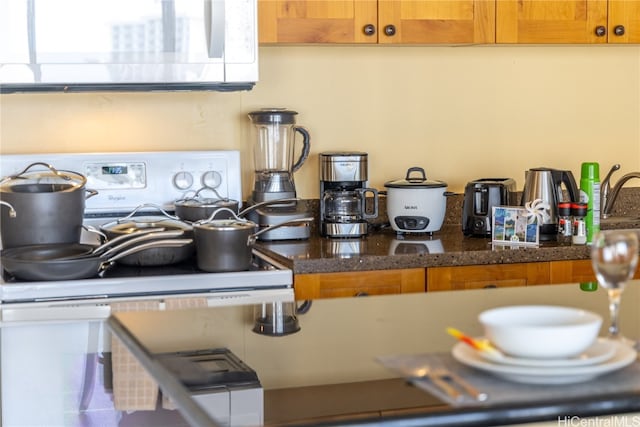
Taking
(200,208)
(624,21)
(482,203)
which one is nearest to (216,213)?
(200,208)

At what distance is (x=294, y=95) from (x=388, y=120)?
36 centimetres

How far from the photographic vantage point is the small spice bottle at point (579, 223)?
9.61 feet

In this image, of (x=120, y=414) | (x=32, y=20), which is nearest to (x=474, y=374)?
(x=120, y=414)

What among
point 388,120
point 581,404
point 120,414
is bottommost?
point 120,414

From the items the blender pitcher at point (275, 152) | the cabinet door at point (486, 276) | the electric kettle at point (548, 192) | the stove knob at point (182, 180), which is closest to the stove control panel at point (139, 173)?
the stove knob at point (182, 180)

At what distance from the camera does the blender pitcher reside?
3191 millimetres

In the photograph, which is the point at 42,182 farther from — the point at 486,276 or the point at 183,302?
the point at 486,276

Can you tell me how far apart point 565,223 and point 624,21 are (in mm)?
776

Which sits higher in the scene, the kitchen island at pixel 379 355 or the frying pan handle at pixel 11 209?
the frying pan handle at pixel 11 209

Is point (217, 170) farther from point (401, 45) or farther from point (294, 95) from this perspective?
point (401, 45)

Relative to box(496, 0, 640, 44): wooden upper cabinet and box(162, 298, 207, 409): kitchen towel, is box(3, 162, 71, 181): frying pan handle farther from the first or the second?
box(496, 0, 640, 44): wooden upper cabinet

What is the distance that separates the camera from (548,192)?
310 cm

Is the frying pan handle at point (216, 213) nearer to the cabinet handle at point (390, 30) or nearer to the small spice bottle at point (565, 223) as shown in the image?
the cabinet handle at point (390, 30)

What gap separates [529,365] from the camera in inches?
42.0
